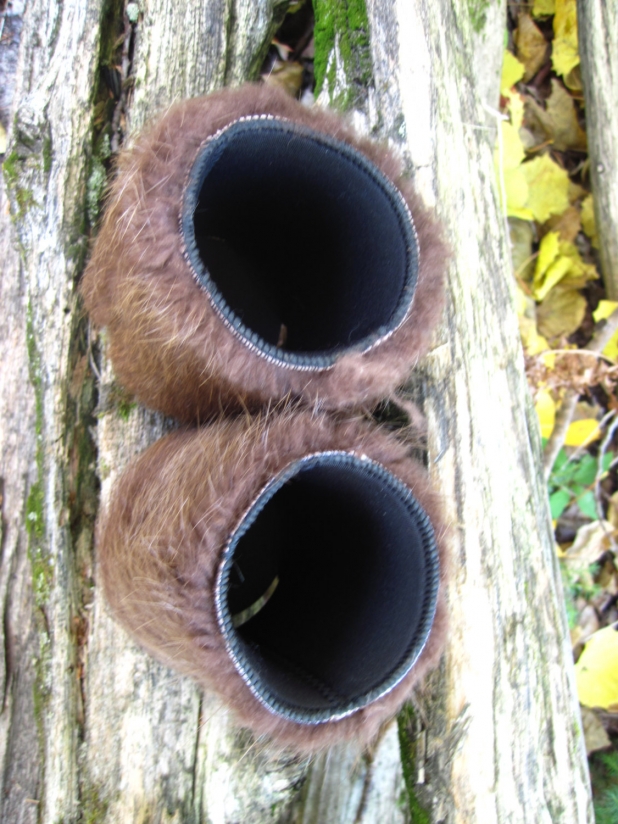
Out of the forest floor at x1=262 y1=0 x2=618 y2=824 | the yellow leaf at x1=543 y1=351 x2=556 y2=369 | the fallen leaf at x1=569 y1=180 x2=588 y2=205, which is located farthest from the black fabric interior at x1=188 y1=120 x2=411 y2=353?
the fallen leaf at x1=569 y1=180 x2=588 y2=205

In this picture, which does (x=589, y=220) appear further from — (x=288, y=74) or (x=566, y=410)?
(x=288, y=74)

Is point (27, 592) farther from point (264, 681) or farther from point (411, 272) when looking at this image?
point (411, 272)

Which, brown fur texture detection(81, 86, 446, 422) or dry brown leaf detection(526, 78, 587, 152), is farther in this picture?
dry brown leaf detection(526, 78, 587, 152)

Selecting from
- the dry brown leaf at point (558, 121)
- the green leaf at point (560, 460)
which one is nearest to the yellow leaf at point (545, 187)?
the dry brown leaf at point (558, 121)

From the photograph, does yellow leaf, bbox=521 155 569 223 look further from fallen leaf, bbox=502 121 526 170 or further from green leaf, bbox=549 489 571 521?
green leaf, bbox=549 489 571 521

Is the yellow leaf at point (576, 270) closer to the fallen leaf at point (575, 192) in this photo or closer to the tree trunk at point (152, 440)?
the fallen leaf at point (575, 192)
